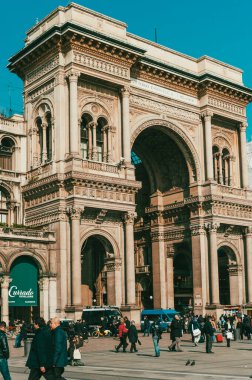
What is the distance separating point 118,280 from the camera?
1922 inches

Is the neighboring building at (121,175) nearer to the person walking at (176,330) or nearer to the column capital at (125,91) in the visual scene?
the column capital at (125,91)

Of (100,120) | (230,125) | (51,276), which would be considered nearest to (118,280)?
(51,276)

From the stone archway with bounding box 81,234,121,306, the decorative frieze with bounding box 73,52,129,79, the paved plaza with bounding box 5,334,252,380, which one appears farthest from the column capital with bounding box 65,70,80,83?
the paved plaza with bounding box 5,334,252,380

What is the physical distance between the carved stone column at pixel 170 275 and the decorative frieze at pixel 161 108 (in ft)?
39.6

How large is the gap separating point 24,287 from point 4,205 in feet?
26.0

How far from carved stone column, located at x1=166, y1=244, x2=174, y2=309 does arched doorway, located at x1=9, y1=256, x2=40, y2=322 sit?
16.1 metres

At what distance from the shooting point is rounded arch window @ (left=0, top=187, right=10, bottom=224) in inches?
1964

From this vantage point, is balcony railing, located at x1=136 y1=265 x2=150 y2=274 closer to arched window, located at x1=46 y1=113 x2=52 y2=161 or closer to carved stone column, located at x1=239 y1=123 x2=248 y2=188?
carved stone column, located at x1=239 y1=123 x2=248 y2=188

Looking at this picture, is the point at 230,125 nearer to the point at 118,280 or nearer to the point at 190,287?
the point at 190,287

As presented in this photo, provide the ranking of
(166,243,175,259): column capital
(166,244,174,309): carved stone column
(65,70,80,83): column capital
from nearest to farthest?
(65,70,80,83): column capital
(166,244,174,309): carved stone column
(166,243,175,259): column capital

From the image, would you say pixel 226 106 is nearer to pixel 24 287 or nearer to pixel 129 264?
pixel 129 264

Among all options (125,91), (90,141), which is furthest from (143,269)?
(125,91)

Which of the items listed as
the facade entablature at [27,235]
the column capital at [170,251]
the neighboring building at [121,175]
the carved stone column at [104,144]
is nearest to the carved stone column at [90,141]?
the neighboring building at [121,175]

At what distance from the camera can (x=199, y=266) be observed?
182 feet
